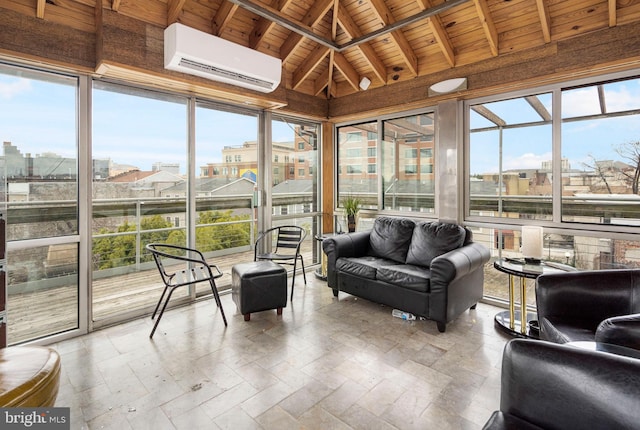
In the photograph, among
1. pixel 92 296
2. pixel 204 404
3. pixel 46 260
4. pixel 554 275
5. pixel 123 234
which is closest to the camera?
pixel 204 404

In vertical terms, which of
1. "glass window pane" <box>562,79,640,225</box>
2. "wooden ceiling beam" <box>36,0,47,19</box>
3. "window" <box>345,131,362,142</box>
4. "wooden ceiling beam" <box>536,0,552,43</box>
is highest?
→ "wooden ceiling beam" <box>536,0,552,43</box>

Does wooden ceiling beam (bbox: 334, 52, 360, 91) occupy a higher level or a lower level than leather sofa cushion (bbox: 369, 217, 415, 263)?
higher

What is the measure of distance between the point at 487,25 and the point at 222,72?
102 inches

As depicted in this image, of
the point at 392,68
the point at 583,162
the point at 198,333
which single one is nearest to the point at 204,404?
the point at 198,333

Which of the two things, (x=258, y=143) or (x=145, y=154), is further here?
(x=258, y=143)

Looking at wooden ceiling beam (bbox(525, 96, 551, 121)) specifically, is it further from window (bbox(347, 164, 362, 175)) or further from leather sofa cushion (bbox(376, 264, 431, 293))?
window (bbox(347, 164, 362, 175))

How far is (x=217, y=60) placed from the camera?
3188 mm

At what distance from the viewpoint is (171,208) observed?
148 inches

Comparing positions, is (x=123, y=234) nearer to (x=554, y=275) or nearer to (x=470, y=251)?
(x=470, y=251)

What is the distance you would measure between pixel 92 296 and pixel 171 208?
1123 mm

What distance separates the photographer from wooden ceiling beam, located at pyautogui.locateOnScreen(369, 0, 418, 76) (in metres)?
3.37

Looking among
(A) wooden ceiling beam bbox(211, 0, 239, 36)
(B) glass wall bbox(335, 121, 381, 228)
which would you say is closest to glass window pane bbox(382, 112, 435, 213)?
(B) glass wall bbox(335, 121, 381, 228)

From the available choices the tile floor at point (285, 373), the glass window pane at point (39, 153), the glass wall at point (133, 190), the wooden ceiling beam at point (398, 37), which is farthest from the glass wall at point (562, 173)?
the glass window pane at point (39, 153)

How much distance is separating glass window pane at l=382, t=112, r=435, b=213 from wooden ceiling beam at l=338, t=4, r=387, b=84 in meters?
0.68
